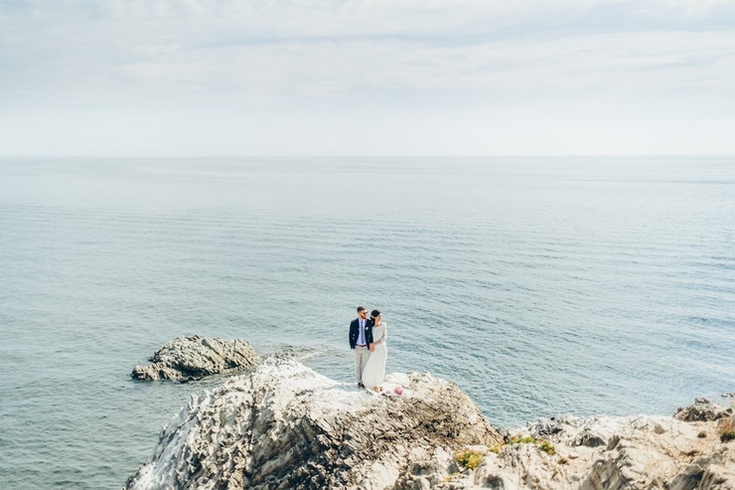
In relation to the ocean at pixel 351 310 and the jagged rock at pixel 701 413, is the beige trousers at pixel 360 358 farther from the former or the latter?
the ocean at pixel 351 310

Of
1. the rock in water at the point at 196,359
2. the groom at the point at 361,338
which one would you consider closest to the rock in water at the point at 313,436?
the groom at the point at 361,338

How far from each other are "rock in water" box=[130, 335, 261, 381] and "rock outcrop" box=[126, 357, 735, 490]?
917 inches

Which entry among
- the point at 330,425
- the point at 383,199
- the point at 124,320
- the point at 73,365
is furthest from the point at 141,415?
the point at 383,199

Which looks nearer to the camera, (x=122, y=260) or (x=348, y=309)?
(x=348, y=309)

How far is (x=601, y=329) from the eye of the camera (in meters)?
60.3

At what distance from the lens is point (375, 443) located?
2323 cm

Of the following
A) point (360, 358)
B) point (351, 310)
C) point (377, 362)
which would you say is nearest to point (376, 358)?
point (377, 362)

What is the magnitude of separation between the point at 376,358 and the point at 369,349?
0.53 m

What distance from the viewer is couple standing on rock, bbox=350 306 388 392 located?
24641 millimetres

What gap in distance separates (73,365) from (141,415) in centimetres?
1261

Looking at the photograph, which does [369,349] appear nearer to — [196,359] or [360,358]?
[360,358]

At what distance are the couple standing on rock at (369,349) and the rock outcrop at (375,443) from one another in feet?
2.07

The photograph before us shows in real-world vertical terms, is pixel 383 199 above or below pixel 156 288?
above

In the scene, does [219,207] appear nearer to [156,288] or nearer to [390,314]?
[156,288]
